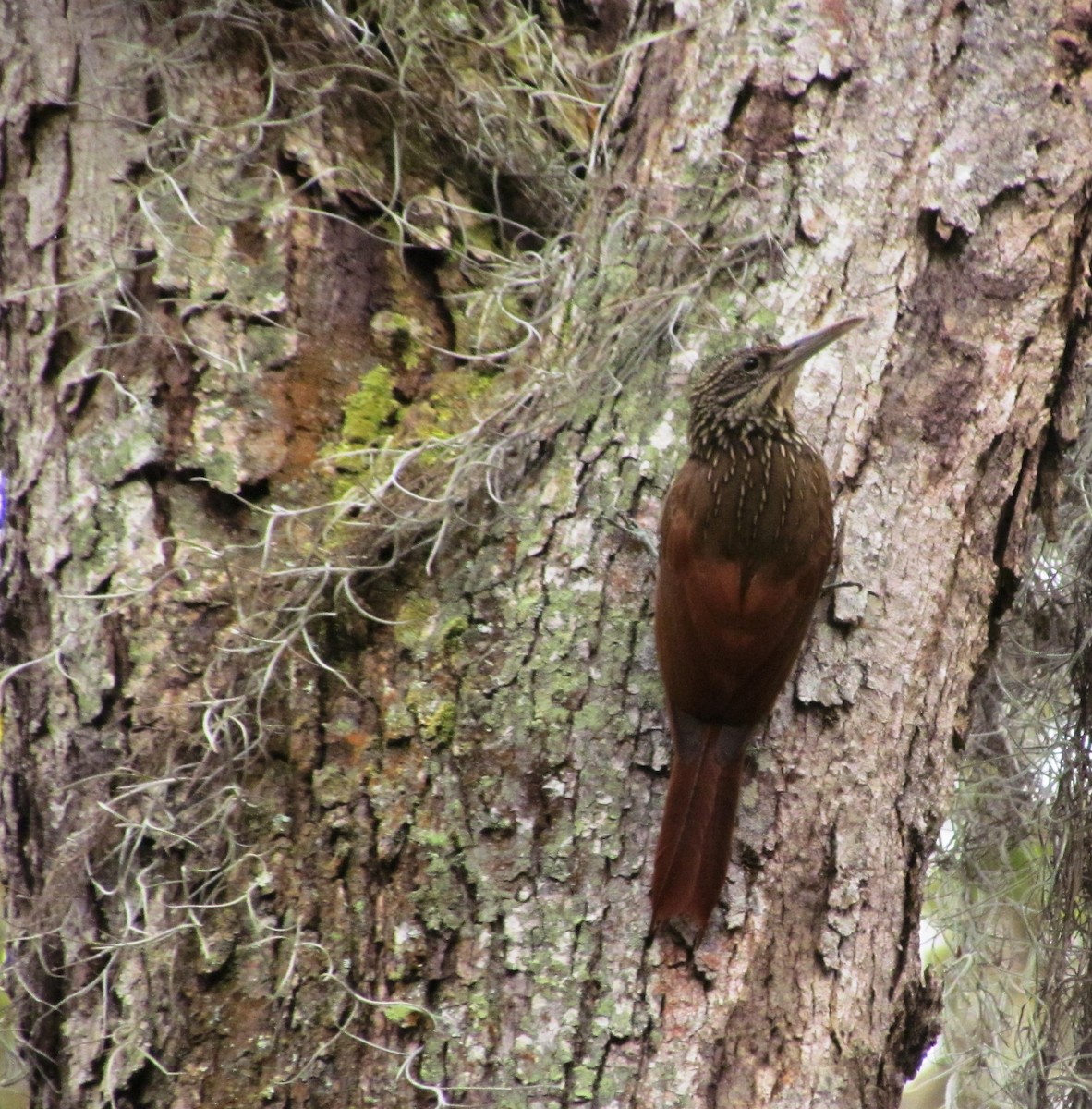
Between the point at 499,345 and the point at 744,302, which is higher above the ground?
the point at 744,302

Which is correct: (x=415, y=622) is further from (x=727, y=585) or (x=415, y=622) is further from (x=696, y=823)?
(x=727, y=585)

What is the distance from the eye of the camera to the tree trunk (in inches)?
77.2

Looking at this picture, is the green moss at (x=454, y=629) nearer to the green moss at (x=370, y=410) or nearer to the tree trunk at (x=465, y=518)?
the tree trunk at (x=465, y=518)

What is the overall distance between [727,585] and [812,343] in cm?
52

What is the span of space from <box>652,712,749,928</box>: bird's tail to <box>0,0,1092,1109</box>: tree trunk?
0.16 ft

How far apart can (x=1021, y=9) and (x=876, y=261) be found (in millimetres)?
593

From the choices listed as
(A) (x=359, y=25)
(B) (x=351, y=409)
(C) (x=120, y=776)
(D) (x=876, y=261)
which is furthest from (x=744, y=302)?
(C) (x=120, y=776)

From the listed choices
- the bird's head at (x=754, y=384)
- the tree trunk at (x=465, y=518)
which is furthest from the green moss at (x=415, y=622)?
the bird's head at (x=754, y=384)

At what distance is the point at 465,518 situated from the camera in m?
2.24

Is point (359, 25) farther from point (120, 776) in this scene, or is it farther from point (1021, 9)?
point (120, 776)

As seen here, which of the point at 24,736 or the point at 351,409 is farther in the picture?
the point at 351,409

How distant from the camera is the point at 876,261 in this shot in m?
2.38

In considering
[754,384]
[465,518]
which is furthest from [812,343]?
[465,518]

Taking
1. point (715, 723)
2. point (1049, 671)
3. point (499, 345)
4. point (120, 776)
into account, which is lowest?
Result: point (120, 776)
